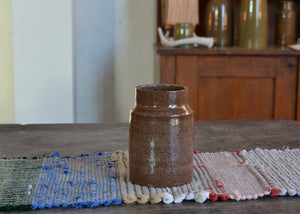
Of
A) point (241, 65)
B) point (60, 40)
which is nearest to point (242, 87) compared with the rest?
point (241, 65)

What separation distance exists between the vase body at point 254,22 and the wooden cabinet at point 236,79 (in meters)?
0.20

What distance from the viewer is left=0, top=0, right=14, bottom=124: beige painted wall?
101 inches

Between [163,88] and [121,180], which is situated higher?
[163,88]

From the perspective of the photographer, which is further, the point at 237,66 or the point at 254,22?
the point at 254,22

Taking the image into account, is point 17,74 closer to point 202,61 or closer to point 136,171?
point 202,61

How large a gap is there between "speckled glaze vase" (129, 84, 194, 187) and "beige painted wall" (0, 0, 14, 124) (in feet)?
6.63

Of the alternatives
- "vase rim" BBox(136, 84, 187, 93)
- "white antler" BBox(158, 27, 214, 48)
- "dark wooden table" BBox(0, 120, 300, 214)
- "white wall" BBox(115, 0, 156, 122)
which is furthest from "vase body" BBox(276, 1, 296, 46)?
"vase rim" BBox(136, 84, 187, 93)

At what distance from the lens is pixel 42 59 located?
250 centimetres

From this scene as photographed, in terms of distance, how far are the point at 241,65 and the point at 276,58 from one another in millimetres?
173

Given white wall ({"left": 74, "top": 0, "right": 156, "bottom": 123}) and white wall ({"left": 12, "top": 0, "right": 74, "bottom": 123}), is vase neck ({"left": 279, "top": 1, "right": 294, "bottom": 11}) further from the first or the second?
white wall ({"left": 12, "top": 0, "right": 74, "bottom": 123})

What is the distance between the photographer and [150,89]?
790 mm

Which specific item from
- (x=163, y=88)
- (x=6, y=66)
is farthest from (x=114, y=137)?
(x=6, y=66)

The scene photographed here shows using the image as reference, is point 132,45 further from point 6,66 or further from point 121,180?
point 121,180

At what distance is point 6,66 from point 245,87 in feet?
4.26
